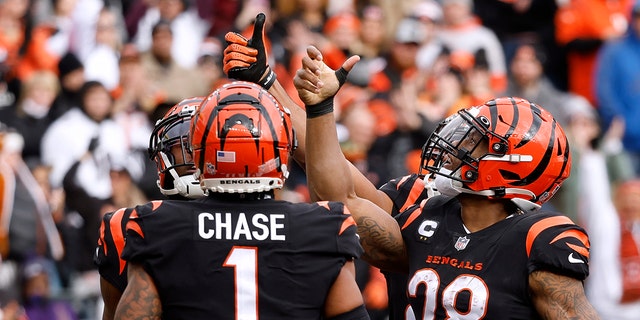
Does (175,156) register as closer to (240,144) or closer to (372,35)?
(240,144)

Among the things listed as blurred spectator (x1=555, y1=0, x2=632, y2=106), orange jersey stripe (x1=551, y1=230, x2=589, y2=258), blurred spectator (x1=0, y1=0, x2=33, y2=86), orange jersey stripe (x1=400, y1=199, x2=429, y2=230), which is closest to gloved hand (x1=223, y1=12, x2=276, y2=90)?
orange jersey stripe (x1=400, y1=199, x2=429, y2=230)

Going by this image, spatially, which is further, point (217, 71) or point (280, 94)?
point (217, 71)

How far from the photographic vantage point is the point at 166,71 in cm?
1183

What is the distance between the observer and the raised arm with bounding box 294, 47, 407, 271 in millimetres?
4871

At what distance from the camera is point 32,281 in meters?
9.64

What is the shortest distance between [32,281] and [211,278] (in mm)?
5715

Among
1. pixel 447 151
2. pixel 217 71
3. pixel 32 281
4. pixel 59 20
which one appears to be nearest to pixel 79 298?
pixel 32 281

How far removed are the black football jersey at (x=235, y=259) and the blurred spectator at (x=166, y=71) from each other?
7.23m

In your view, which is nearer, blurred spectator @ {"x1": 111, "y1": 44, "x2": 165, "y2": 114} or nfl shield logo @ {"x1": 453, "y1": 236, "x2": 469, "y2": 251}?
nfl shield logo @ {"x1": 453, "y1": 236, "x2": 469, "y2": 251}

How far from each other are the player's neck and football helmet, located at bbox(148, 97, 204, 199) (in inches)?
40.7

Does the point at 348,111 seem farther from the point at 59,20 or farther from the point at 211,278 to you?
the point at 211,278

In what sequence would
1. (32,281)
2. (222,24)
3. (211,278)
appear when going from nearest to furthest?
(211,278)
(32,281)
(222,24)

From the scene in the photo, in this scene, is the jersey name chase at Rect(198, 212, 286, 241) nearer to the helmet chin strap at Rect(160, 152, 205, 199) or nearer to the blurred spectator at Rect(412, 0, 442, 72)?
the helmet chin strap at Rect(160, 152, 205, 199)

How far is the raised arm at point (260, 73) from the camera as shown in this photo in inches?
213
